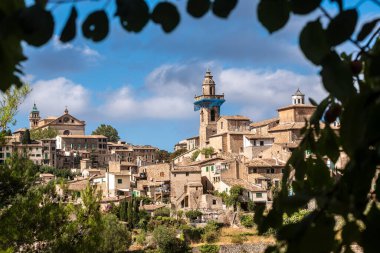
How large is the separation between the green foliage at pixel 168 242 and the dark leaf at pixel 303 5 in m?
32.1

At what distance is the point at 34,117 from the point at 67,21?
99.7m

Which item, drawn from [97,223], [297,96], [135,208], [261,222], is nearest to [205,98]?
[297,96]

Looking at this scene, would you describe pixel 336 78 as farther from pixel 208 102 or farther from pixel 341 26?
pixel 208 102

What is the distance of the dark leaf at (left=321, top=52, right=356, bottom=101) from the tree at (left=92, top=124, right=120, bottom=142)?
9921 cm

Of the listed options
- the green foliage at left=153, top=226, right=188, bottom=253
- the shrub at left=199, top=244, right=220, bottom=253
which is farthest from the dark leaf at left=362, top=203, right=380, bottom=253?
the shrub at left=199, top=244, right=220, bottom=253

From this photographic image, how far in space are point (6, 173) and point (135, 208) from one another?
2861 centimetres

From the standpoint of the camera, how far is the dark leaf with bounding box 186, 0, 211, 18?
1.57 m

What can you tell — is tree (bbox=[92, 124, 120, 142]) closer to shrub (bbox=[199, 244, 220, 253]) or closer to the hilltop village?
the hilltop village

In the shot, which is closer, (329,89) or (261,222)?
(329,89)

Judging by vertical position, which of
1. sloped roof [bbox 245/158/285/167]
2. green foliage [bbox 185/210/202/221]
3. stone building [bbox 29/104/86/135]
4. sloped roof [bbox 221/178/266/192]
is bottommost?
green foliage [bbox 185/210/202/221]

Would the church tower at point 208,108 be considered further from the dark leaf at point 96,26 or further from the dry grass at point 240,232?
the dark leaf at point 96,26

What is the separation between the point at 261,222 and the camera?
6.44 ft

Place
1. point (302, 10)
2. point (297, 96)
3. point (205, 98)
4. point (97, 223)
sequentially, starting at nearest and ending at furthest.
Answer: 1. point (302, 10)
2. point (97, 223)
3. point (297, 96)
4. point (205, 98)

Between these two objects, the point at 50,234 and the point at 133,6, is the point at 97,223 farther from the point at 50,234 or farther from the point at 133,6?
the point at 133,6
